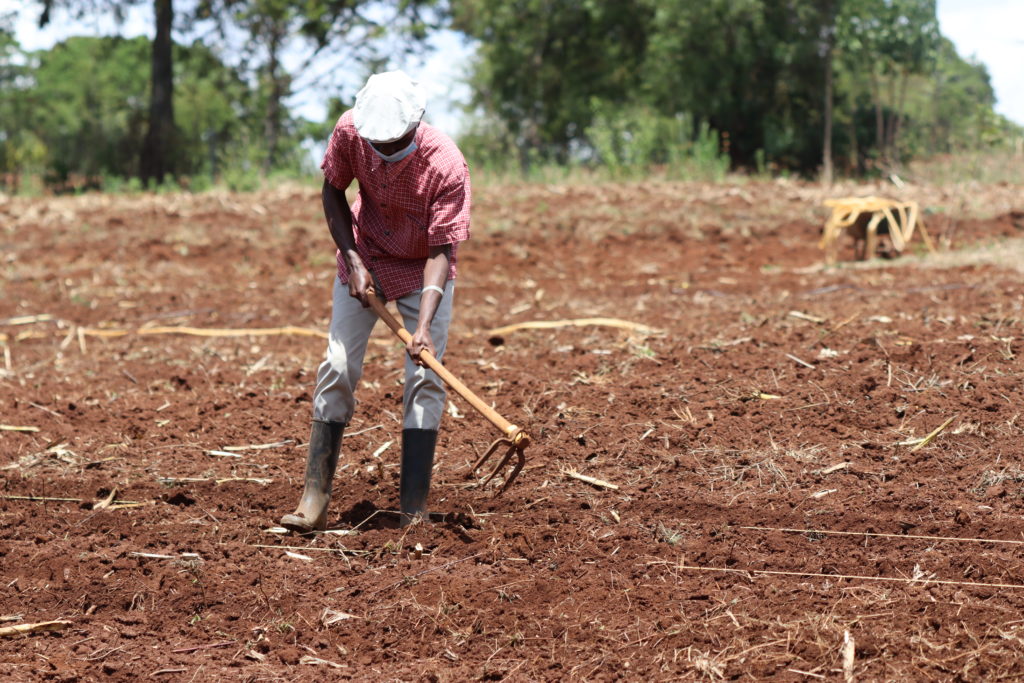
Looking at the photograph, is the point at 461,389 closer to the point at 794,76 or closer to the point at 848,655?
the point at 848,655

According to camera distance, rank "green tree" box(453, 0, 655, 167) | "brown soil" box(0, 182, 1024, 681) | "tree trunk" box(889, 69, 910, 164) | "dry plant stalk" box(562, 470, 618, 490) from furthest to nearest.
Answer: "green tree" box(453, 0, 655, 167), "tree trunk" box(889, 69, 910, 164), "dry plant stalk" box(562, 470, 618, 490), "brown soil" box(0, 182, 1024, 681)

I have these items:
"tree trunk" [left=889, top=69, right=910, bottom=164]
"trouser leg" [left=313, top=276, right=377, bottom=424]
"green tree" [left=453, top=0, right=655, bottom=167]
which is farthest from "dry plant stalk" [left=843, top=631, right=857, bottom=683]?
"green tree" [left=453, top=0, right=655, bottom=167]

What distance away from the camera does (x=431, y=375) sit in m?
3.67

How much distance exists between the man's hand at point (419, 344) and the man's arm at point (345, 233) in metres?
0.26

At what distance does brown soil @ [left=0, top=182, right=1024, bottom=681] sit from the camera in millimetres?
3105

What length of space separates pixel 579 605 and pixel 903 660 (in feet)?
3.25

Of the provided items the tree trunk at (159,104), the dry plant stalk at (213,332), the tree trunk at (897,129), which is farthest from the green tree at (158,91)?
the tree trunk at (897,129)

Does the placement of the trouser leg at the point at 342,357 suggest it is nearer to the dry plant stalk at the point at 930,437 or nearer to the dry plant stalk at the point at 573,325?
the dry plant stalk at the point at 930,437

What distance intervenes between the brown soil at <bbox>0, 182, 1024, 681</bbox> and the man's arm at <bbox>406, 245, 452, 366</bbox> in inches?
29.2

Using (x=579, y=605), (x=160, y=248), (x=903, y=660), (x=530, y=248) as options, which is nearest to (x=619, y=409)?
(x=579, y=605)

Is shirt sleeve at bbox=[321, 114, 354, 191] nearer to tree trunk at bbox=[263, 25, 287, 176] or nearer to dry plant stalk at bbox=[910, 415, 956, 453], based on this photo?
dry plant stalk at bbox=[910, 415, 956, 453]

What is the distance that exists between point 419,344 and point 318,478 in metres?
0.71

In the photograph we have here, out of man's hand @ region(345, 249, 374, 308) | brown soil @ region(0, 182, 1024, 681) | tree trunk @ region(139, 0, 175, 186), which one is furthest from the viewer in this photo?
tree trunk @ region(139, 0, 175, 186)

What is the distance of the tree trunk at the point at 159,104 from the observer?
1814 cm
